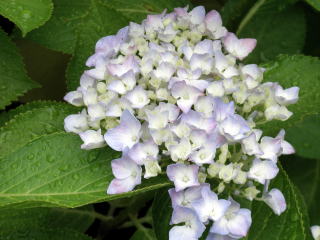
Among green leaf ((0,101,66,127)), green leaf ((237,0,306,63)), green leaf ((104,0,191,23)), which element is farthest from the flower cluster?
green leaf ((237,0,306,63))

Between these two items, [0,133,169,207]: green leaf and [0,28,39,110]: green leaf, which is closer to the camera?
[0,133,169,207]: green leaf

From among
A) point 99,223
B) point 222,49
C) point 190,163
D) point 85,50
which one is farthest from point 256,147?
point 99,223

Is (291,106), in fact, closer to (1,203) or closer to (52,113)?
(52,113)

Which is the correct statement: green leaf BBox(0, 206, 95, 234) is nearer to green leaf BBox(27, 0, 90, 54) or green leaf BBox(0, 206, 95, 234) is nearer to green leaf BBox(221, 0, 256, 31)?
green leaf BBox(27, 0, 90, 54)

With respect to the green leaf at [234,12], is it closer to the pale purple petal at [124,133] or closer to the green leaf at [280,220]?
the green leaf at [280,220]

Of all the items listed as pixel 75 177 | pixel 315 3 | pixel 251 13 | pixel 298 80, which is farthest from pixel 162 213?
pixel 251 13

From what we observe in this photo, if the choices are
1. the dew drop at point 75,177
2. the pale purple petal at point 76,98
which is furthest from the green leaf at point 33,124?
the dew drop at point 75,177

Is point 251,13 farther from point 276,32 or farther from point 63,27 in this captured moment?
point 63,27

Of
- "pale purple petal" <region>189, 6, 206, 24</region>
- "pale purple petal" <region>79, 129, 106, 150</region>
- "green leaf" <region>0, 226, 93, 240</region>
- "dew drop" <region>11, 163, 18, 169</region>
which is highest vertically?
"pale purple petal" <region>189, 6, 206, 24</region>
